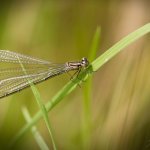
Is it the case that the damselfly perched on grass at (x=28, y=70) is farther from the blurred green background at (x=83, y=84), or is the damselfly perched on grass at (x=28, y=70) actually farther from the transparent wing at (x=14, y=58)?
the blurred green background at (x=83, y=84)

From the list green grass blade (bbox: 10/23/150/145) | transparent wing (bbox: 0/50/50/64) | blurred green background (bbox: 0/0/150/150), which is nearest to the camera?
green grass blade (bbox: 10/23/150/145)

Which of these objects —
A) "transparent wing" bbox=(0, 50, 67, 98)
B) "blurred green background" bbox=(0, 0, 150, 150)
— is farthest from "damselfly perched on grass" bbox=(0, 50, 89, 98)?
"blurred green background" bbox=(0, 0, 150, 150)

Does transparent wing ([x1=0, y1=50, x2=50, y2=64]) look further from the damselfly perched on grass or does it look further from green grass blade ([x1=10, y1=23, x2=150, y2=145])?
green grass blade ([x1=10, y1=23, x2=150, y2=145])

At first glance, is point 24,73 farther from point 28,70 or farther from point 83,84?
point 83,84

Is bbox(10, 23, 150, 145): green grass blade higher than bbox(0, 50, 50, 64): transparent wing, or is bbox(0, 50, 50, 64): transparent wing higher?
bbox(0, 50, 50, 64): transparent wing

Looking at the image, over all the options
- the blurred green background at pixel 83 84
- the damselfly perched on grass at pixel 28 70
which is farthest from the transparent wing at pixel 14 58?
the blurred green background at pixel 83 84

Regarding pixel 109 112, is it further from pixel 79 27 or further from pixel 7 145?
pixel 79 27

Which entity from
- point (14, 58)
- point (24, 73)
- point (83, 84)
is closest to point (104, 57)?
point (83, 84)

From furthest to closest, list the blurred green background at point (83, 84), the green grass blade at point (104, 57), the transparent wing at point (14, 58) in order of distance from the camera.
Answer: the transparent wing at point (14, 58), the blurred green background at point (83, 84), the green grass blade at point (104, 57)
